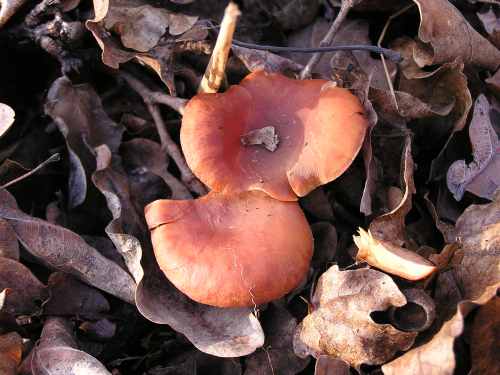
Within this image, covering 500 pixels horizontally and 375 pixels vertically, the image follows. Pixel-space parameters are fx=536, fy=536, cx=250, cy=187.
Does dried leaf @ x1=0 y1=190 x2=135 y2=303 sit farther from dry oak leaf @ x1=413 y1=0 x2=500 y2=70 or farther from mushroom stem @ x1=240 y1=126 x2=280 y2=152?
dry oak leaf @ x1=413 y1=0 x2=500 y2=70

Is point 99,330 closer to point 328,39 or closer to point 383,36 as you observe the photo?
point 328,39

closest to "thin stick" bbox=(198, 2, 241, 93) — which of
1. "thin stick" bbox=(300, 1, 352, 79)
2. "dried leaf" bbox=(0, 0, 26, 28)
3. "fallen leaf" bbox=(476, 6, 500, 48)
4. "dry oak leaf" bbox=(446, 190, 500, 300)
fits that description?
"thin stick" bbox=(300, 1, 352, 79)

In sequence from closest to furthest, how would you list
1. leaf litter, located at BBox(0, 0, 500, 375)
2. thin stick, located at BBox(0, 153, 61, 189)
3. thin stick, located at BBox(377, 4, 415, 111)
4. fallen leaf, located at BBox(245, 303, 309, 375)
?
leaf litter, located at BBox(0, 0, 500, 375)
fallen leaf, located at BBox(245, 303, 309, 375)
thin stick, located at BBox(0, 153, 61, 189)
thin stick, located at BBox(377, 4, 415, 111)

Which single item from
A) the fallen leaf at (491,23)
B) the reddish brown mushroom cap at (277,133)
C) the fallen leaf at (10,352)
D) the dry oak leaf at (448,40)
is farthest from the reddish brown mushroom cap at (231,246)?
the fallen leaf at (491,23)

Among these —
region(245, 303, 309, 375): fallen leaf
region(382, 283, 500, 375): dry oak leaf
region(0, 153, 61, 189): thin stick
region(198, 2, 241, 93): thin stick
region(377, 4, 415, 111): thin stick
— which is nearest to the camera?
region(382, 283, 500, 375): dry oak leaf

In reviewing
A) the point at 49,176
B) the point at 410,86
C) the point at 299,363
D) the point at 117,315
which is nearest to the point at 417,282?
the point at 299,363

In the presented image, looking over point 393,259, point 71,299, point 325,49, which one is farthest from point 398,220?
point 71,299

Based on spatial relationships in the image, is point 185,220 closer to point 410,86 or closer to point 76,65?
point 76,65
